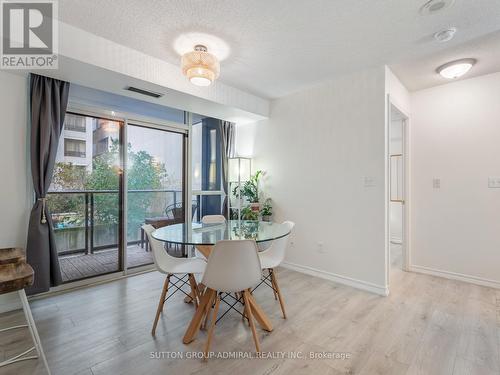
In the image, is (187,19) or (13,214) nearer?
(187,19)

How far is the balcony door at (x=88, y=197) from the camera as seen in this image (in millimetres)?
2957

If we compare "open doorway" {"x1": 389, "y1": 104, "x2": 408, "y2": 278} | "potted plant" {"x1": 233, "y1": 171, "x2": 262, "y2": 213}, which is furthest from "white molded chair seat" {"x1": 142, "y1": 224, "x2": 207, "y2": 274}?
"open doorway" {"x1": 389, "y1": 104, "x2": 408, "y2": 278}

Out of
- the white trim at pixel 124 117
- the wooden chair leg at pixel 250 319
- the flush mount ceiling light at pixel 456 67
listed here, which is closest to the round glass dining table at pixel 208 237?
the wooden chair leg at pixel 250 319

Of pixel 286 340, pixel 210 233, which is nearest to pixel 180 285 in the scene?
pixel 210 233

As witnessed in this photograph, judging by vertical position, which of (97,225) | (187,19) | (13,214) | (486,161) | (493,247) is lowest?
(493,247)

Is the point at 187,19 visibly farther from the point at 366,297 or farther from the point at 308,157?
the point at 366,297

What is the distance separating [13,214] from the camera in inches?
98.0

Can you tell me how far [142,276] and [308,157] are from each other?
114 inches

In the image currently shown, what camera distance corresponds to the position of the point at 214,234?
2342 mm

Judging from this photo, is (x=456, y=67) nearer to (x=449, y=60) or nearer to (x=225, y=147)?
(x=449, y=60)

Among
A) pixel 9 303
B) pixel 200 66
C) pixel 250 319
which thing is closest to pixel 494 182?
pixel 250 319

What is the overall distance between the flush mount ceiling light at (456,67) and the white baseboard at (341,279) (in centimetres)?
259

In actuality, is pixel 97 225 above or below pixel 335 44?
below

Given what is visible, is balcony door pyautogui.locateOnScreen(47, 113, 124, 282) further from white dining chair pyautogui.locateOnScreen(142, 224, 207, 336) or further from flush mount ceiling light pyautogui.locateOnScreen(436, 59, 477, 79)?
flush mount ceiling light pyautogui.locateOnScreen(436, 59, 477, 79)
